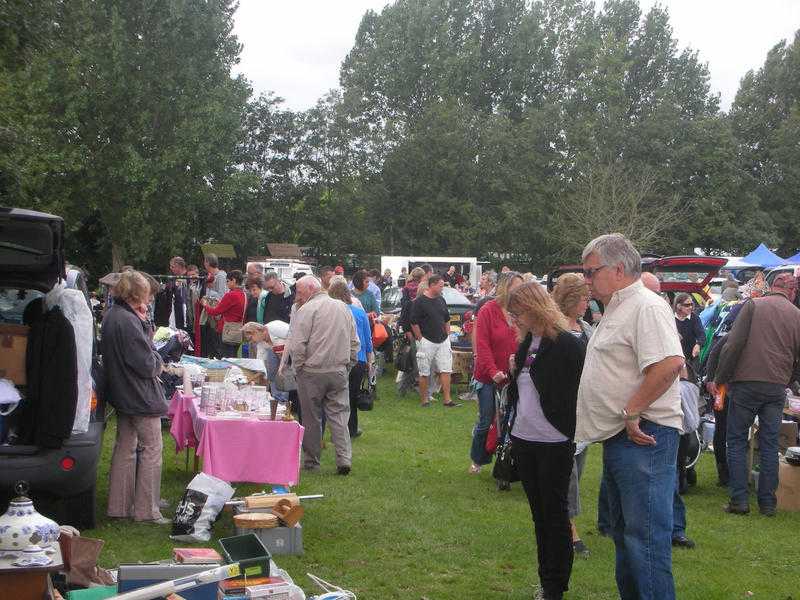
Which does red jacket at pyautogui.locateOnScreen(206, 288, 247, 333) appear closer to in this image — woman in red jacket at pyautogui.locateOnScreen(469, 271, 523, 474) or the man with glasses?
woman in red jacket at pyautogui.locateOnScreen(469, 271, 523, 474)

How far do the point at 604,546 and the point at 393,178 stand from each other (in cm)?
5172

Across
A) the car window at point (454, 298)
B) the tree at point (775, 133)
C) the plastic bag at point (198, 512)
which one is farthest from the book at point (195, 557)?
the tree at point (775, 133)

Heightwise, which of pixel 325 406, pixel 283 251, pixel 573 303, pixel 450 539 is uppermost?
pixel 283 251

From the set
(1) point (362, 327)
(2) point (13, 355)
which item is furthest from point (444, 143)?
(2) point (13, 355)

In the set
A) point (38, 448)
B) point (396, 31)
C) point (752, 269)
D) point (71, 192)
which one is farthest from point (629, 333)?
point (396, 31)

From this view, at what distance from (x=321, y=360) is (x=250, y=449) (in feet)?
5.81

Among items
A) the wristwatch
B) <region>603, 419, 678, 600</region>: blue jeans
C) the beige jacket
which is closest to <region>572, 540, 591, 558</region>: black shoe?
<region>603, 419, 678, 600</region>: blue jeans

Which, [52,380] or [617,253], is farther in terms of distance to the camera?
[52,380]

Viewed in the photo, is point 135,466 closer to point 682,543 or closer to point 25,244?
point 25,244

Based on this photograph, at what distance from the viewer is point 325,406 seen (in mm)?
9422

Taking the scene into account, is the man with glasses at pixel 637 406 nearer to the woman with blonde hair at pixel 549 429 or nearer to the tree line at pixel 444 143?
the woman with blonde hair at pixel 549 429

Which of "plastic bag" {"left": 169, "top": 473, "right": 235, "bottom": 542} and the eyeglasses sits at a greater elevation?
the eyeglasses

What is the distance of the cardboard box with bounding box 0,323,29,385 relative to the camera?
6.10 metres

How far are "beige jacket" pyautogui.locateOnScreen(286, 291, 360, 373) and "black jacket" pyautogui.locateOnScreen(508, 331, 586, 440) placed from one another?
3813mm
